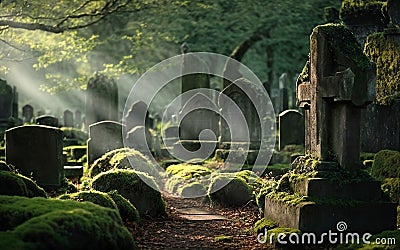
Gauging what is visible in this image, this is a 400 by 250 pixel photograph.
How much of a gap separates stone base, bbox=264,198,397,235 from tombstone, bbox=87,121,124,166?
35.1ft

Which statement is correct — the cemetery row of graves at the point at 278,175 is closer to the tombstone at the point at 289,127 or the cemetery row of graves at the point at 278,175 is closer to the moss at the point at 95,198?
the moss at the point at 95,198

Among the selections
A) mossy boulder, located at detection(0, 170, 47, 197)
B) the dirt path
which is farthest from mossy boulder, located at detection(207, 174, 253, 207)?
mossy boulder, located at detection(0, 170, 47, 197)

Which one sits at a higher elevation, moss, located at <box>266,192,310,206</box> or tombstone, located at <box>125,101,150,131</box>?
tombstone, located at <box>125,101,150,131</box>

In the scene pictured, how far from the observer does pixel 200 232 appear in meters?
11.4

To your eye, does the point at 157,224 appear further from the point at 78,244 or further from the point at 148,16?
the point at 148,16

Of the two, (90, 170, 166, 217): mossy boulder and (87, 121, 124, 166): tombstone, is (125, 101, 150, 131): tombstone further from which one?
(90, 170, 166, 217): mossy boulder

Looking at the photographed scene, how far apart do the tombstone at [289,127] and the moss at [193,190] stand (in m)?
7.09

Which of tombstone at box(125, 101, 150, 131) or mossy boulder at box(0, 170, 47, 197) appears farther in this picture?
tombstone at box(125, 101, 150, 131)

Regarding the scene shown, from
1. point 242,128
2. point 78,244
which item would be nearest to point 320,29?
point 78,244

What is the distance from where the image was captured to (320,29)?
34.9ft

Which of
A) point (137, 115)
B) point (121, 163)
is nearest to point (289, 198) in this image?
point (121, 163)

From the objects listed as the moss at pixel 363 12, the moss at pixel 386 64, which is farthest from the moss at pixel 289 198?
the moss at pixel 363 12

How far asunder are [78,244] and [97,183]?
229 inches

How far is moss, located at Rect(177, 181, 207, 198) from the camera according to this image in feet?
52.5
